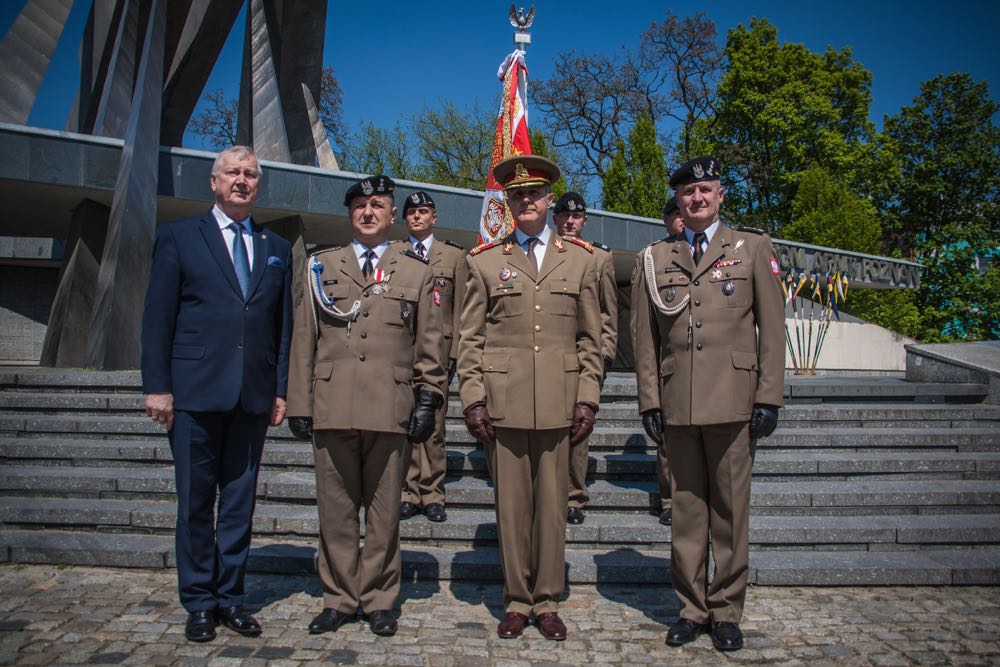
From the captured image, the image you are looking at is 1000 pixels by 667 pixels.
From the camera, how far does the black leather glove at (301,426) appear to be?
3.69 metres

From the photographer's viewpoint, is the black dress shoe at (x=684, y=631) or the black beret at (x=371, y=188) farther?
the black beret at (x=371, y=188)

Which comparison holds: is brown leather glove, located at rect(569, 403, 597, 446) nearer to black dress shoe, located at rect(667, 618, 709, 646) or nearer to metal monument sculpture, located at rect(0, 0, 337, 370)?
black dress shoe, located at rect(667, 618, 709, 646)

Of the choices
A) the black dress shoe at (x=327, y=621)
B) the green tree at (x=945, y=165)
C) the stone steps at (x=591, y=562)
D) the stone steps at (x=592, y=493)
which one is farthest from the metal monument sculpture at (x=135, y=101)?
the green tree at (x=945, y=165)

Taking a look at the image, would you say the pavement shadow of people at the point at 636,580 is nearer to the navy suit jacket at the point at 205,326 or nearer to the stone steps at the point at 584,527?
the stone steps at the point at 584,527

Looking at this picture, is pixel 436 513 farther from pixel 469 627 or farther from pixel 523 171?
pixel 523 171

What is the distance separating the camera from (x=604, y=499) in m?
5.40

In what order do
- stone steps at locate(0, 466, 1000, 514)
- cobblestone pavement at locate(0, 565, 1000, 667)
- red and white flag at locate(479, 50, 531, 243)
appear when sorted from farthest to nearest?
red and white flag at locate(479, 50, 531, 243)
stone steps at locate(0, 466, 1000, 514)
cobblestone pavement at locate(0, 565, 1000, 667)

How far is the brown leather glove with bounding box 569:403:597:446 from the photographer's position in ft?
12.0

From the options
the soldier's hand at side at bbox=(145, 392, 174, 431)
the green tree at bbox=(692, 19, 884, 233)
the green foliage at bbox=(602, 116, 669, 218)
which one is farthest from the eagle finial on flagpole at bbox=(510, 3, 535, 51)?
the green tree at bbox=(692, 19, 884, 233)

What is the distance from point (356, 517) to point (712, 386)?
1928 mm

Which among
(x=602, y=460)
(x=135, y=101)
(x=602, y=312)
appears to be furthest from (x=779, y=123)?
(x=602, y=312)

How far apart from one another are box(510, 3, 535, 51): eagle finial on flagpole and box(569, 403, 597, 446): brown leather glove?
6.27 meters

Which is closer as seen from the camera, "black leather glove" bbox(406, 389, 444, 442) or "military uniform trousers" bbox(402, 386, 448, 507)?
"black leather glove" bbox(406, 389, 444, 442)

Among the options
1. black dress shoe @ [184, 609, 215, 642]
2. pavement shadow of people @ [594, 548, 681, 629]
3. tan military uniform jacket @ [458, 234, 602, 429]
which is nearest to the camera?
black dress shoe @ [184, 609, 215, 642]
